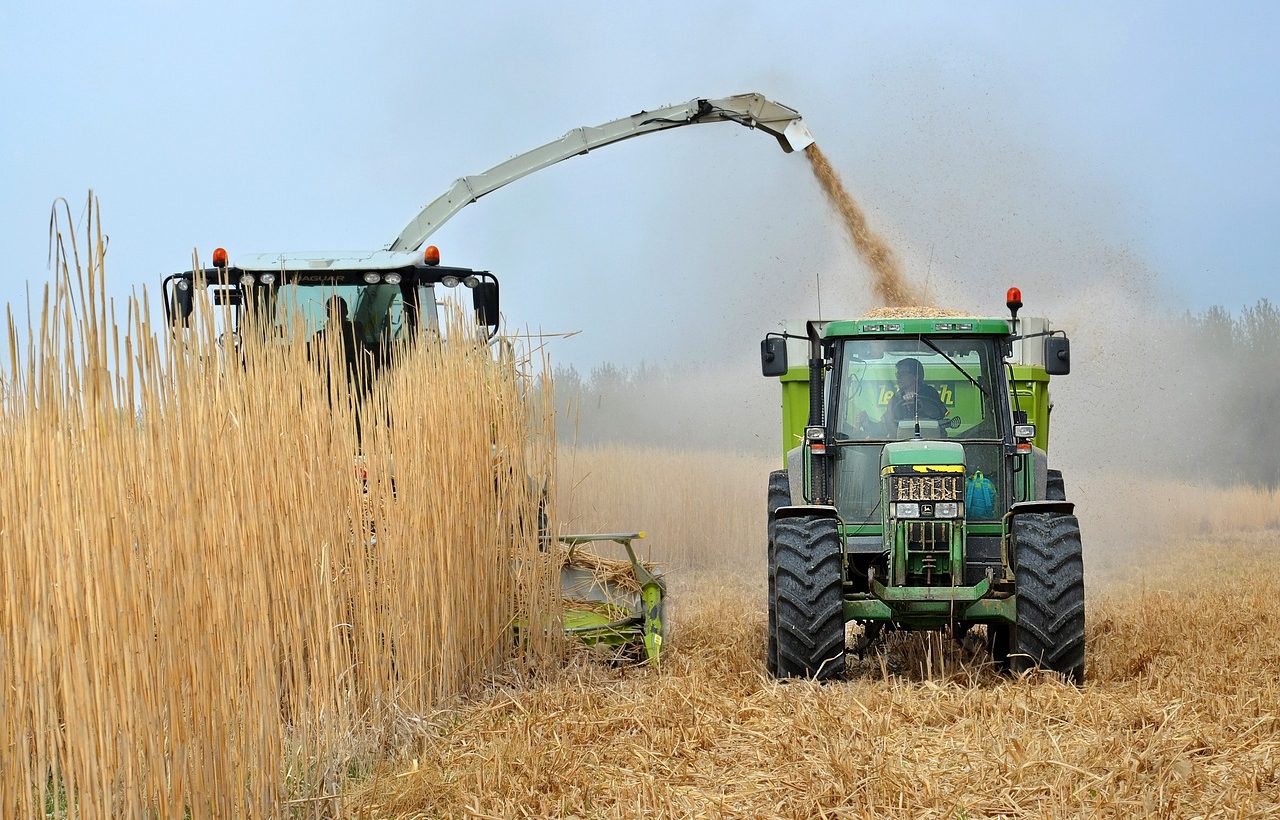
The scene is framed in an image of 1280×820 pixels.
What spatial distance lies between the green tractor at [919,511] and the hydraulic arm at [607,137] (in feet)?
12.9

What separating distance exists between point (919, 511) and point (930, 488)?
130 millimetres

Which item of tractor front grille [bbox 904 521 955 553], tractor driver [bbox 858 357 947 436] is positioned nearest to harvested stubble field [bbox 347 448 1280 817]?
tractor front grille [bbox 904 521 955 553]

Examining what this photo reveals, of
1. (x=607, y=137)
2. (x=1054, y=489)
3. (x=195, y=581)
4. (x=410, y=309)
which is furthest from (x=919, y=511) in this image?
(x=607, y=137)

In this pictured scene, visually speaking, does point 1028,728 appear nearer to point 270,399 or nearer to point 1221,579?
point 270,399

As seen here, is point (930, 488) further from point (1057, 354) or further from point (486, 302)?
point (486, 302)

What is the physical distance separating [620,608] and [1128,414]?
13.3 m

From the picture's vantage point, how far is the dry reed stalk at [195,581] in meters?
3.12

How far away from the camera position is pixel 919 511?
6.98 metres

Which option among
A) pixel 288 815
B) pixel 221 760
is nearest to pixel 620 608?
pixel 288 815

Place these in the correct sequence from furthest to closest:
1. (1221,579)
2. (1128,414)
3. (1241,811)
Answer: (1128,414) → (1221,579) → (1241,811)

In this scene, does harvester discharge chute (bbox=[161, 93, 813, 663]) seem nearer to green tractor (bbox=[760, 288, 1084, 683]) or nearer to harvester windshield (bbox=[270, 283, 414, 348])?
harvester windshield (bbox=[270, 283, 414, 348])

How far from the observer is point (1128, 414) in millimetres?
18859

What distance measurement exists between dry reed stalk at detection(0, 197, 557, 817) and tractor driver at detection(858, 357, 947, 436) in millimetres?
2761

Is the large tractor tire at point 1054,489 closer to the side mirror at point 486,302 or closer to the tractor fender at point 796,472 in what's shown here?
the tractor fender at point 796,472
